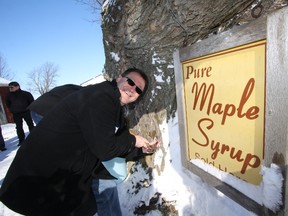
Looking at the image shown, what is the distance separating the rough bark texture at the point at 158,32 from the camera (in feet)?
5.66

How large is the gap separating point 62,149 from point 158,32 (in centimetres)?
122

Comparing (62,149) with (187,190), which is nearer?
(62,149)

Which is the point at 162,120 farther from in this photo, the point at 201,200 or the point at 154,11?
the point at 154,11

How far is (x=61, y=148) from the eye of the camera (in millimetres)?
1648

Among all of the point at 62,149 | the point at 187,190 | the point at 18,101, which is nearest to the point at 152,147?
the point at 187,190

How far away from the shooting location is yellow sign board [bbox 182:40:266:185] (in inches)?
47.0

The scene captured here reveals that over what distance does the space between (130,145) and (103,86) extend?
0.49 m

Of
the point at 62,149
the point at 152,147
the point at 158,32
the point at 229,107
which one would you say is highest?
the point at 158,32

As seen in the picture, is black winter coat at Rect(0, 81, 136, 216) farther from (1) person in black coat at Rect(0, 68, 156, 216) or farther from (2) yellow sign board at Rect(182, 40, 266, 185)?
(2) yellow sign board at Rect(182, 40, 266, 185)

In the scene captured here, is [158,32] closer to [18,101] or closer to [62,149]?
[62,149]

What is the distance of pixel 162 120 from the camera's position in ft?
7.67

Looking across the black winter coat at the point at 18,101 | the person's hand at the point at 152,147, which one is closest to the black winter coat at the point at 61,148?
the person's hand at the point at 152,147

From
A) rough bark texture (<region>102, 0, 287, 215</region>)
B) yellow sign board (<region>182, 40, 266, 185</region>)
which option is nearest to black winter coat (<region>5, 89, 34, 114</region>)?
rough bark texture (<region>102, 0, 287, 215</region>)

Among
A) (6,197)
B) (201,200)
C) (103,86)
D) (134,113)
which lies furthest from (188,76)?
(6,197)
